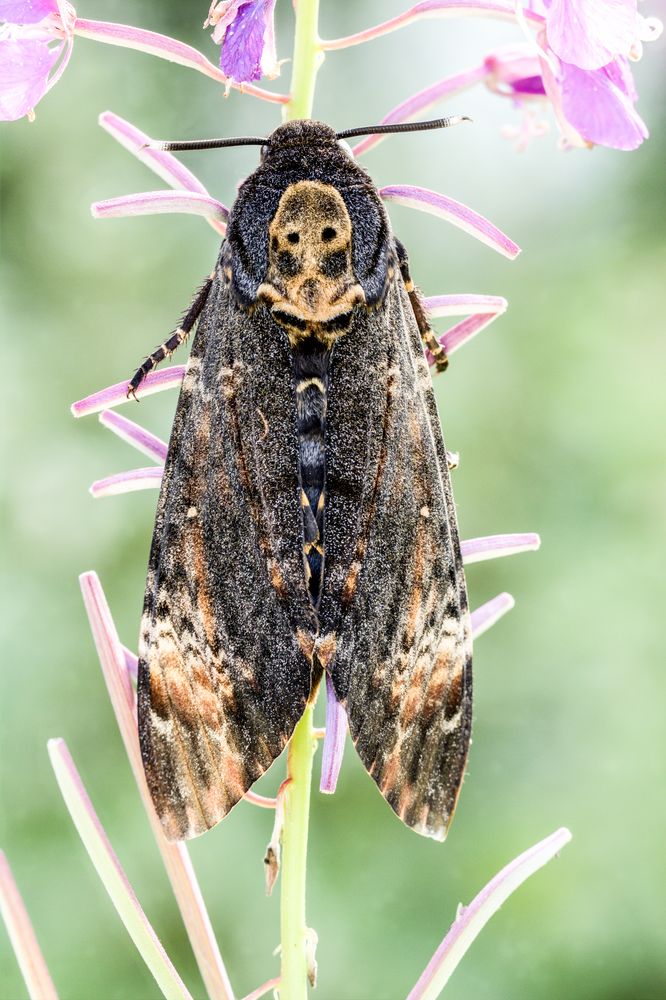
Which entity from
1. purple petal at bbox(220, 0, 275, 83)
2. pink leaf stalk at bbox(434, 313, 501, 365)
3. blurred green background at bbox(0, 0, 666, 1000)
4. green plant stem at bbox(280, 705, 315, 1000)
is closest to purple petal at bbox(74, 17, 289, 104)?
purple petal at bbox(220, 0, 275, 83)

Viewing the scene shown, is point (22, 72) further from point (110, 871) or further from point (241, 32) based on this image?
point (110, 871)

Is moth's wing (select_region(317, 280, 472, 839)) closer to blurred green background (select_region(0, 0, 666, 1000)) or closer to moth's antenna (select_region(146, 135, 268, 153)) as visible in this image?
moth's antenna (select_region(146, 135, 268, 153))

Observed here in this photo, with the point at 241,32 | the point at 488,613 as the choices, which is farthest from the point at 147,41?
the point at 488,613

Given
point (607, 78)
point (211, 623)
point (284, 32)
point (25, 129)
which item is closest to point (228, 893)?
point (211, 623)

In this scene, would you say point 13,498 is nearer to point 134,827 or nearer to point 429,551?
point 134,827

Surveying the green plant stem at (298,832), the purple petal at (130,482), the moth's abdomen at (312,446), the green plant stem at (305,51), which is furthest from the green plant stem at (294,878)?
the green plant stem at (305,51)

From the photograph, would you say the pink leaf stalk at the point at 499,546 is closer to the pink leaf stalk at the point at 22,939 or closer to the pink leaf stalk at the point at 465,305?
the pink leaf stalk at the point at 465,305
